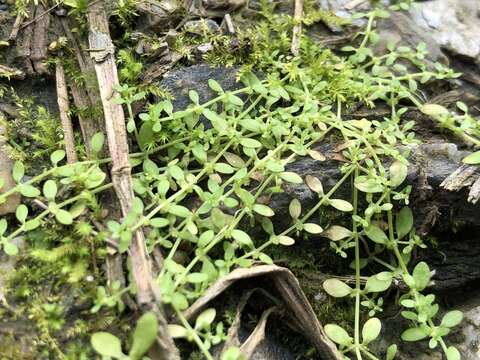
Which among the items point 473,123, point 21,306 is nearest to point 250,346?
point 21,306

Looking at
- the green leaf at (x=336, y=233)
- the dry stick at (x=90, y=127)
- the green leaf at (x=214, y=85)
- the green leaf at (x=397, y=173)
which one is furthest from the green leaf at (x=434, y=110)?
the dry stick at (x=90, y=127)

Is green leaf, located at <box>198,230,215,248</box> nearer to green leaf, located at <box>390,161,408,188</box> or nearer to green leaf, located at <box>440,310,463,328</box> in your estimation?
green leaf, located at <box>390,161,408,188</box>

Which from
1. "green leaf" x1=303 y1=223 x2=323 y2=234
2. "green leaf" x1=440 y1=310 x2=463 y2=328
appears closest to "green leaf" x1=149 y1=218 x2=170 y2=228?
"green leaf" x1=303 y1=223 x2=323 y2=234

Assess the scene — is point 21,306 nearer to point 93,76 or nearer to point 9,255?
point 9,255

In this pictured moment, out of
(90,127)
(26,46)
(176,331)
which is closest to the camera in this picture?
(176,331)

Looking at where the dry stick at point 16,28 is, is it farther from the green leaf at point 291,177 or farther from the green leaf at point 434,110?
the green leaf at point 434,110

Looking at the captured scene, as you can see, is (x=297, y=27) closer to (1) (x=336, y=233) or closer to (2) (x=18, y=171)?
(1) (x=336, y=233)

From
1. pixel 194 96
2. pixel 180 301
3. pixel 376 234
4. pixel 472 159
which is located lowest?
pixel 376 234

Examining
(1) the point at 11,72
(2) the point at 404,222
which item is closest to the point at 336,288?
(2) the point at 404,222
